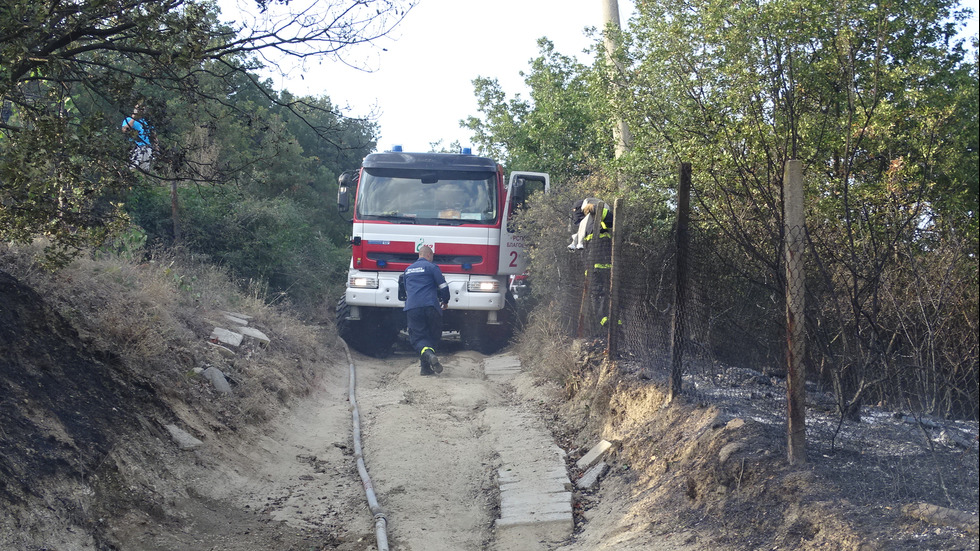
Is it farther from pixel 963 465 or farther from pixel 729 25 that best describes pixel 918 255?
pixel 729 25

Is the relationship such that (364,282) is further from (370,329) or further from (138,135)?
(138,135)

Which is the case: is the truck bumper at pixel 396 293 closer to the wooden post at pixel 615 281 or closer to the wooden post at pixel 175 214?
the wooden post at pixel 175 214

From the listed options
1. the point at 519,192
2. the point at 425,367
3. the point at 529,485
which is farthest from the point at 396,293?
the point at 529,485

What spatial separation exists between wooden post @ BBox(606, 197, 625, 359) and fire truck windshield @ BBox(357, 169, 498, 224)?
507 centimetres

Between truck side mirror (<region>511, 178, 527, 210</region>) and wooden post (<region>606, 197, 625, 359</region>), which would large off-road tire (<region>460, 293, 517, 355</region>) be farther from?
wooden post (<region>606, 197, 625, 359</region>)

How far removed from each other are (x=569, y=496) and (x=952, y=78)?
25.4ft

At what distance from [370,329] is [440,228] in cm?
251

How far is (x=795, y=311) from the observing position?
4.70 m

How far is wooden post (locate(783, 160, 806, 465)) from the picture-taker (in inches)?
184

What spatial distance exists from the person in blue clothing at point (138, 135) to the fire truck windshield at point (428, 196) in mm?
6699

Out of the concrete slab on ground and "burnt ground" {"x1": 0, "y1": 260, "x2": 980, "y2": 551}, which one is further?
the concrete slab on ground

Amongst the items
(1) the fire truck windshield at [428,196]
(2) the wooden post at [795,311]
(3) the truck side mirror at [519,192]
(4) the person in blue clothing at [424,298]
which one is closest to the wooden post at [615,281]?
(2) the wooden post at [795,311]

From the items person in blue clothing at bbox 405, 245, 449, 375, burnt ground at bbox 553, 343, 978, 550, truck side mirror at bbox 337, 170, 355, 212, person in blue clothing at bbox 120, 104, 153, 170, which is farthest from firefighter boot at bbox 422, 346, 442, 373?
person in blue clothing at bbox 120, 104, 153, 170

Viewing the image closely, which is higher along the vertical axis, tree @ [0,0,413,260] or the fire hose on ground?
tree @ [0,0,413,260]
